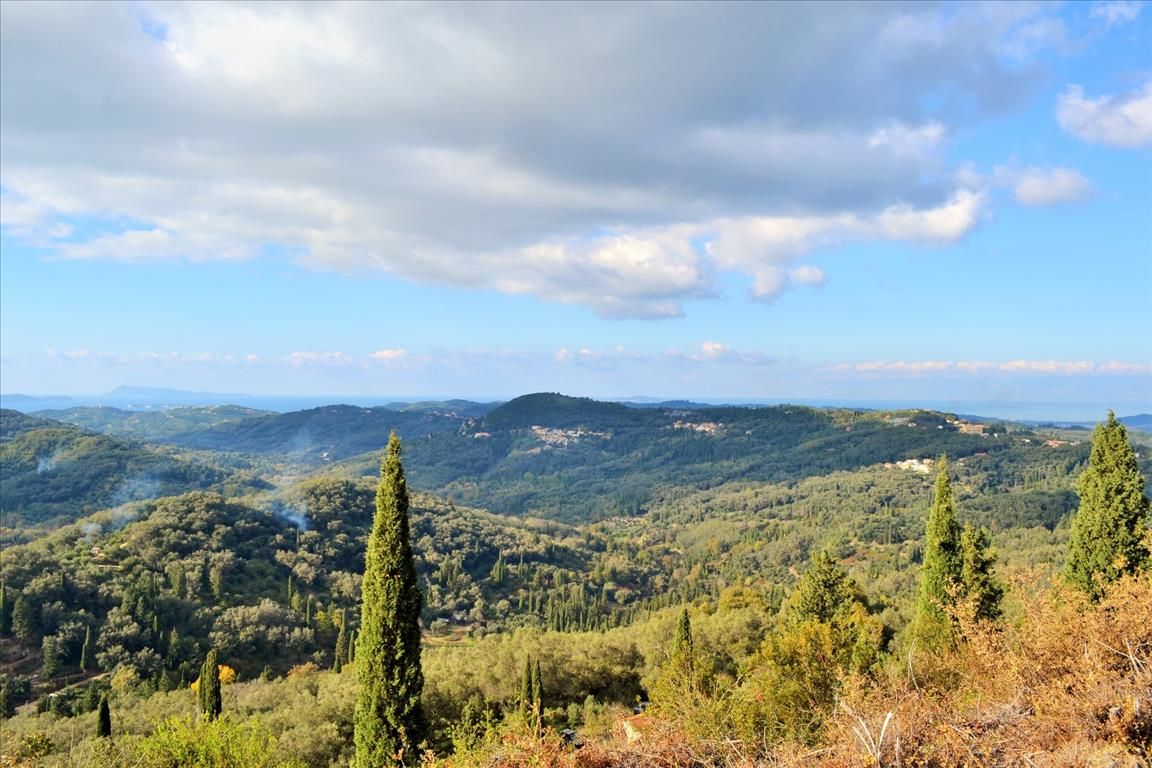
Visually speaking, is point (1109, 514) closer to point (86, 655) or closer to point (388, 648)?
point (388, 648)

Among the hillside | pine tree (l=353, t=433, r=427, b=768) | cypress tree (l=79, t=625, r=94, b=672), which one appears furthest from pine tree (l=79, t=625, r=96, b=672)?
the hillside

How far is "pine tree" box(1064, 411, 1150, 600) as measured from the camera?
2373cm

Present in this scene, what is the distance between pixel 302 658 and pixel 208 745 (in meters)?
53.6

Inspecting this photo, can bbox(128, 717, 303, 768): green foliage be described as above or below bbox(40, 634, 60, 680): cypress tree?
above

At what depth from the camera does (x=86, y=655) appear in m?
53.8

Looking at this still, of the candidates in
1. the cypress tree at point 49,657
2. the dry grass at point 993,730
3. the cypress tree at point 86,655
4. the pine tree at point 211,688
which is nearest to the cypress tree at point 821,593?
the dry grass at point 993,730

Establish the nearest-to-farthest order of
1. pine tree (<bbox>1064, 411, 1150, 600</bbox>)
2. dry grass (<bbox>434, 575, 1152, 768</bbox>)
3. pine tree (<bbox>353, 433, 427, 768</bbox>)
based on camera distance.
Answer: dry grass (<bbox>434, 575, 1152, 768</bbox>) → pine tree (<bbox>353, 433, 427, 768</bbox>) → pine tree (<bbox>1064, 411, 1150, 600</bbox>)

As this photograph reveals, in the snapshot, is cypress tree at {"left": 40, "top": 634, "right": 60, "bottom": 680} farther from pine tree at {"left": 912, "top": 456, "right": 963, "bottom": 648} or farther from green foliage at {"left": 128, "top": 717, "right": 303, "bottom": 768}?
pine tree at {"left": 912, "top": 456, "right": 963, "bottom": 648}

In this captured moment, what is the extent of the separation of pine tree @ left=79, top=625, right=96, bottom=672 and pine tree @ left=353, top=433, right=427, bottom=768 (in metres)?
52.0

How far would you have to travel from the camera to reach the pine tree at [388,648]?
17719 millimetres

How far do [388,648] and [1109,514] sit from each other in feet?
89.6

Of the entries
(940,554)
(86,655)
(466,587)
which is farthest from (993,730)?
(466,587)

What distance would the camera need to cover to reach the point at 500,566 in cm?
11056

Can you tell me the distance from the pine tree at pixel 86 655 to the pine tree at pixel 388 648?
52.0m
